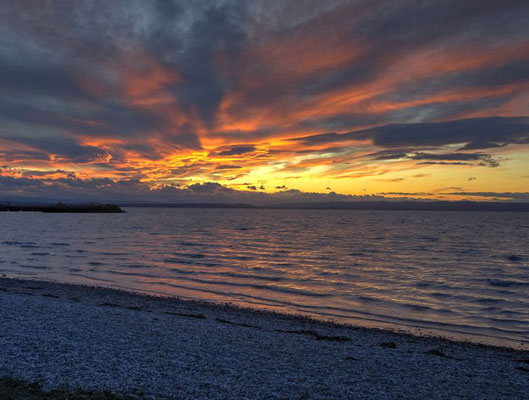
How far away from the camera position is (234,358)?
11.2 m

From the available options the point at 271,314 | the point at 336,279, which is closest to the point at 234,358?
the point at 271,314


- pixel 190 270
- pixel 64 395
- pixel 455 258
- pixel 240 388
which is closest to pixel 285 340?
pixel 240 388

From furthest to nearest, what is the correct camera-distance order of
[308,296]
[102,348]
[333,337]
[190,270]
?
1. [190,270]
2. [308,296]
3. [333,337]
4. [102,348]

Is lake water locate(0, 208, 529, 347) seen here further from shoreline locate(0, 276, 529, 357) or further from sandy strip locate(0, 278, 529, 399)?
sandy strip locate(0, 278, 529, 399)

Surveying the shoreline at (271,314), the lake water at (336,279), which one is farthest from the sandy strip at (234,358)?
the lake water at (336,279)

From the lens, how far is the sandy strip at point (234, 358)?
8.90 m

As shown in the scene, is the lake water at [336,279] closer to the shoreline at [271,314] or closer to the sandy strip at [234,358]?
the shoreline at [271,314]

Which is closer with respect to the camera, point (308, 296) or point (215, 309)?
point (215, 309)

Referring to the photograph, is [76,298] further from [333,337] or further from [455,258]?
[455,258]

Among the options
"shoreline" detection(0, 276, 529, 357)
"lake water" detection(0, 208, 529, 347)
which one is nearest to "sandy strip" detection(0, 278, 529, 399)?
"shoreline" detection(0, 276, 529, 357)

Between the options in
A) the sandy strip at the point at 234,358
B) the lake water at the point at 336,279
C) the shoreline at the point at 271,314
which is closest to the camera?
the sandy strip at the point at 234,358

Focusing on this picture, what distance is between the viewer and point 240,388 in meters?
8.80

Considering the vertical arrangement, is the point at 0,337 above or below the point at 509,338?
above

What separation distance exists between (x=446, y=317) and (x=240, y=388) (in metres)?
15.8
